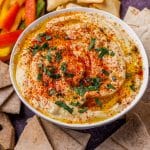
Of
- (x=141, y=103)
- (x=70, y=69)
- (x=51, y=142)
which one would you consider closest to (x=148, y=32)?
(x=141, y=103)

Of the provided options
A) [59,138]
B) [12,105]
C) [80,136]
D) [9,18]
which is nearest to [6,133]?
[12,105]

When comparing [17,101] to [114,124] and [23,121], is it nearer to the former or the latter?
[23,121]

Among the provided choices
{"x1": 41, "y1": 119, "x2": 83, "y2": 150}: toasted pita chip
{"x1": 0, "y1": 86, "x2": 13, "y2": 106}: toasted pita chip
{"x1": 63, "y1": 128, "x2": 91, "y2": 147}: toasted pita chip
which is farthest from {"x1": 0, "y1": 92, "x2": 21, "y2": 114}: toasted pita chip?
{"x1": 63, "y1": 128, "x2": 91, "y2": 147}: toasted pita chip

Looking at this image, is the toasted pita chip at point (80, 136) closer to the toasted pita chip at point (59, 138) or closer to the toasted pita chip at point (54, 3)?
the toasted pita chip at point (59, 138)

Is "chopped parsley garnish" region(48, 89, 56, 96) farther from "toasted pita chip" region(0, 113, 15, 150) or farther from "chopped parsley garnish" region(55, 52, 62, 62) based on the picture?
"toasted pita chip" region(0, 113, 15, 150)

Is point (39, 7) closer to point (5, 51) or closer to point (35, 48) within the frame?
point (5, 51)
